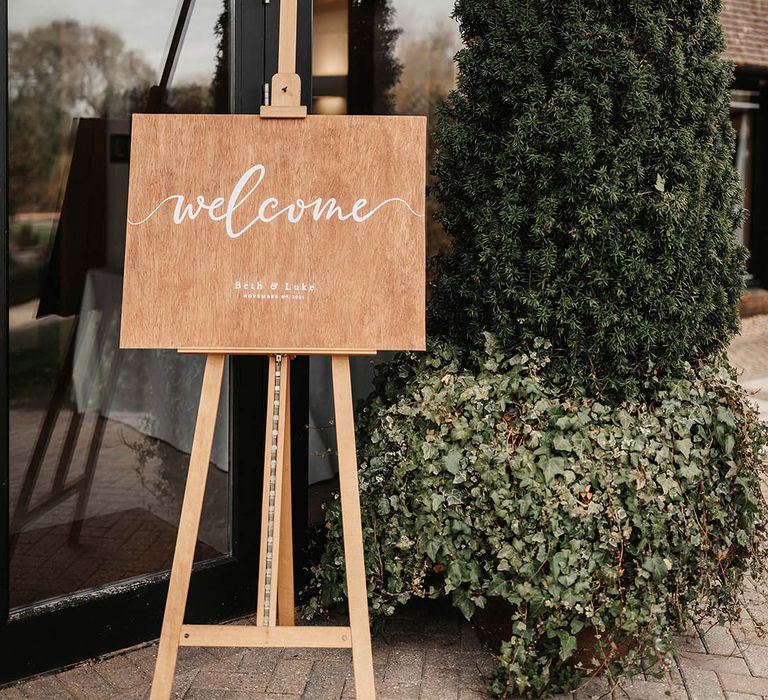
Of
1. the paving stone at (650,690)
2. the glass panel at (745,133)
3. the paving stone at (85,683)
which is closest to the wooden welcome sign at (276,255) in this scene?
the paving stone at (85,683)

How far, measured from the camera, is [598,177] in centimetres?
276

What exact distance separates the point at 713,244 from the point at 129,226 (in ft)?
5.91

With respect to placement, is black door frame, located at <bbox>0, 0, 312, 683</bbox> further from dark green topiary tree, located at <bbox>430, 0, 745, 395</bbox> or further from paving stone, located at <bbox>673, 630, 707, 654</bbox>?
paving stone, located at <bbox>673, 630, 707, 654</bbox>

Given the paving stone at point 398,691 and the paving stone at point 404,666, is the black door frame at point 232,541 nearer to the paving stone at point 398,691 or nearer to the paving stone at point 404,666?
the paving stone at point 404,666

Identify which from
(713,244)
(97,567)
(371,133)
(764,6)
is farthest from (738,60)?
(97,567)

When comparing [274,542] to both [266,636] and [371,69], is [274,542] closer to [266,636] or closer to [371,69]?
[266,636]

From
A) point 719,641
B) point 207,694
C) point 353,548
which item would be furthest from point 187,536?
point 719,641

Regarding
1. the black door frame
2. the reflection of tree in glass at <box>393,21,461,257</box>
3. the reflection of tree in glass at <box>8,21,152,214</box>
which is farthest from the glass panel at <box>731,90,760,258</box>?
the reflection of tree in glass at <box>8,21,152,214</box>

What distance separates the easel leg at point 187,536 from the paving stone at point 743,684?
5.65 feet

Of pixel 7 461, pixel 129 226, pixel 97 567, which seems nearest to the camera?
pixel 129 226

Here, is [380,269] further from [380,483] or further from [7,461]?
[7,461]

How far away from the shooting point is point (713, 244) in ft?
9.68

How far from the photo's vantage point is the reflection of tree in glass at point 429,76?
193 inches

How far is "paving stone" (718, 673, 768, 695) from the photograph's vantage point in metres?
2.90
